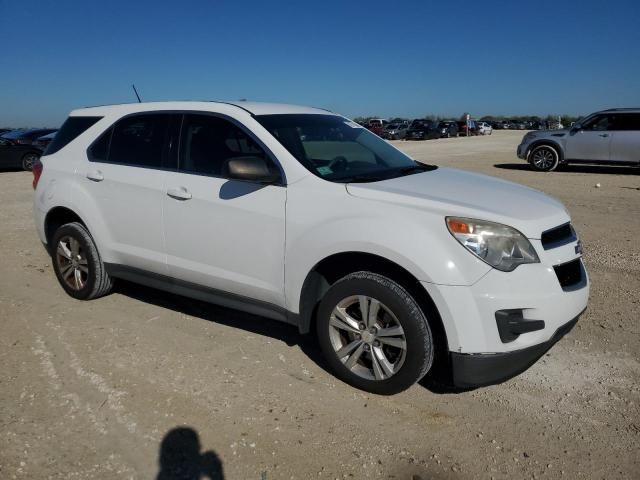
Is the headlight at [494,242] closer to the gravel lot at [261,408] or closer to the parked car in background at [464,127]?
the gravel lot at [261,408]

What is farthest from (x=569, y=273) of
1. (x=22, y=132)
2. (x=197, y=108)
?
(x=22, y=132)

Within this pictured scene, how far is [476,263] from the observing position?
2.79 m

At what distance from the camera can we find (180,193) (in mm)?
3789

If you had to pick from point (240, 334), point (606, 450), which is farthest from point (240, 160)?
point (606, 450)

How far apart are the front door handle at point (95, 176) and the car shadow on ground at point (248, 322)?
1.21 metres

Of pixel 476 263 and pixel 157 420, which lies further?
pixel 157 420

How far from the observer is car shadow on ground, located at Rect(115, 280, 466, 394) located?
11.5ft

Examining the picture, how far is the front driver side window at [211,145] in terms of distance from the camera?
3.70 m

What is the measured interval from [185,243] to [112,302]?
4.83ft

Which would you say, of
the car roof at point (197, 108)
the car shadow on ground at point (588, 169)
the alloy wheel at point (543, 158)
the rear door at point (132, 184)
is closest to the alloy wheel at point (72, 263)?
the rear door at point (132, 184)

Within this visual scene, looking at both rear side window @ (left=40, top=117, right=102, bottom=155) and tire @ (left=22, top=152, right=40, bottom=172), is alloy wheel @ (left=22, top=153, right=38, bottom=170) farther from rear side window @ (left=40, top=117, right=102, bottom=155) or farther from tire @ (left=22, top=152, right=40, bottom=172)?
rear side window @ (left=40, top=117, right=102, bottom=155)

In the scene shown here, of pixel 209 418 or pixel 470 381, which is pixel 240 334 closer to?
pixel 209 418

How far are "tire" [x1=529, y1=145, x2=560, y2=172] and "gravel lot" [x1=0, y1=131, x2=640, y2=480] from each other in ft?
38.2

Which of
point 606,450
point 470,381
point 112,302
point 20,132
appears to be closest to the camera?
point 606,450
